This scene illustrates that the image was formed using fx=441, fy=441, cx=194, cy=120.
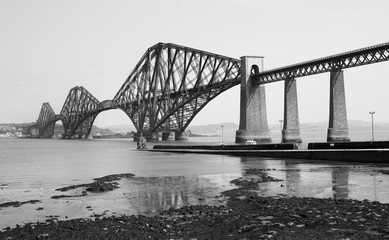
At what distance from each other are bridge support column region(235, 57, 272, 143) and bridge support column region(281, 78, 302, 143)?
11.9 m

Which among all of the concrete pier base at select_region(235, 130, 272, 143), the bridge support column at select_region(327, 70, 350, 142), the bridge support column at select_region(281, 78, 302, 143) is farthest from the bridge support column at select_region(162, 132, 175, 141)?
the bridge support column at select_region(327, 70, 350, 142)

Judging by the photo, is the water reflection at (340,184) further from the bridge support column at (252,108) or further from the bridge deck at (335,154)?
the bridge support column at (252,108)

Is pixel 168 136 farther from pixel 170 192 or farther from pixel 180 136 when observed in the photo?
pixel 170 192

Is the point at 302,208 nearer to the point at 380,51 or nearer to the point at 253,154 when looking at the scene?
the point at 253,154

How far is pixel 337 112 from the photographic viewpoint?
6812cm

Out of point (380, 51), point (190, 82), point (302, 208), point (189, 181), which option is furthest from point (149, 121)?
point (302, 208)

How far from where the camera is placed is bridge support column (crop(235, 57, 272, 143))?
92.8 metres

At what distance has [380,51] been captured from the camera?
6556 centimetres

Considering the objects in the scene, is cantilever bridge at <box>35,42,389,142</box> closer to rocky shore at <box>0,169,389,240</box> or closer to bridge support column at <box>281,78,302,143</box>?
bridge support column at <box>281,78,302,143</box>

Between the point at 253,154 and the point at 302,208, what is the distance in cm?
3459

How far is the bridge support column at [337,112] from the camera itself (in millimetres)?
67375

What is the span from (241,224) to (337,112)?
6021 centimetres

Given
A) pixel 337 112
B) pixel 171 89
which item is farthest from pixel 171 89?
pixel 337 112

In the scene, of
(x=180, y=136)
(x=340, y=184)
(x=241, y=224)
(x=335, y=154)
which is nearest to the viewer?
(x=241, y=224)
